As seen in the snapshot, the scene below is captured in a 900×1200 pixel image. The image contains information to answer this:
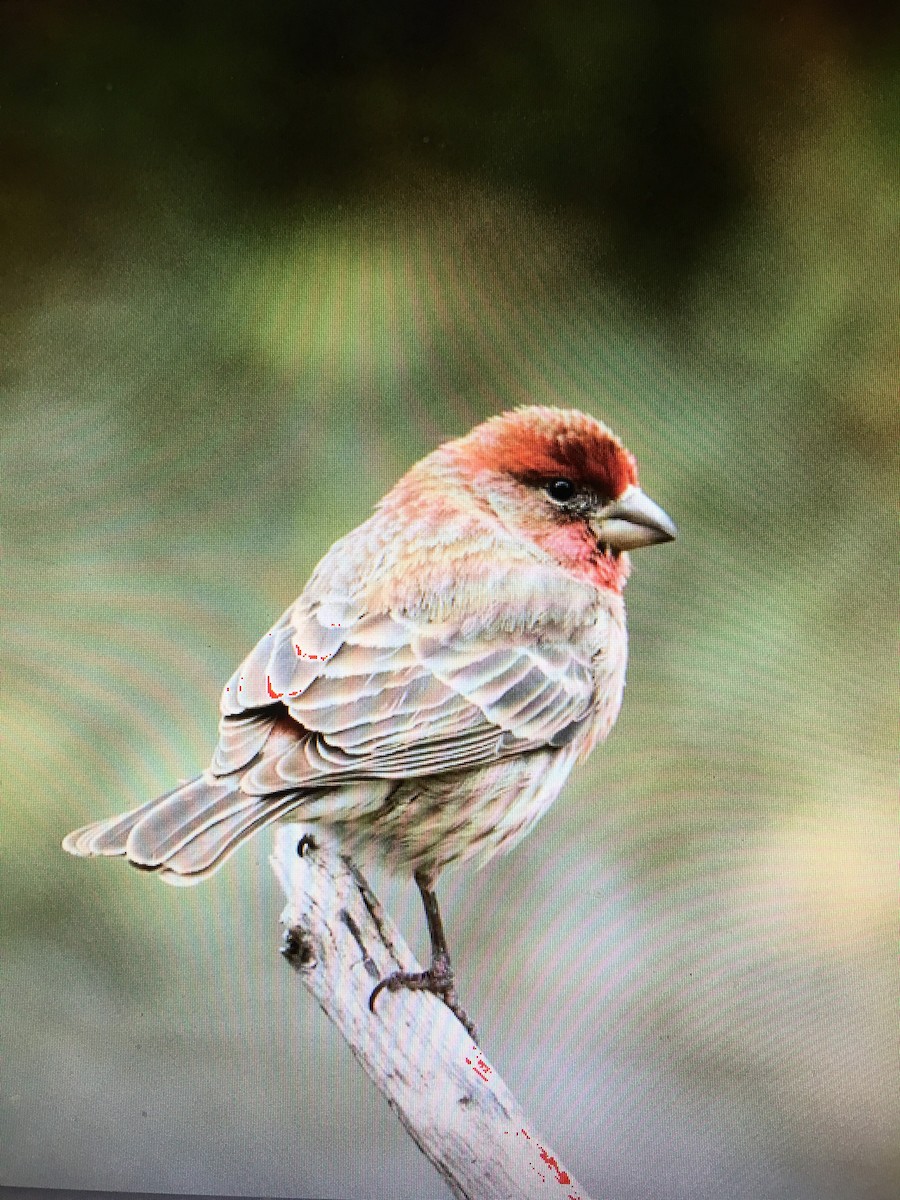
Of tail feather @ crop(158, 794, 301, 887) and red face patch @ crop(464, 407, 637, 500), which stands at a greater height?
red face patch @ crop(464, 407, 637, 500)

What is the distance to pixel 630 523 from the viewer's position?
253 cm

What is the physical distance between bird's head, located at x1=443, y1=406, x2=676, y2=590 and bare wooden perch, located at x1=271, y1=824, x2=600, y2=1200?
2.45 feet

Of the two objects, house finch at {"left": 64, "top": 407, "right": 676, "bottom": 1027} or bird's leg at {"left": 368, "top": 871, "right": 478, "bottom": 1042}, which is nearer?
house finch at {"left": 64, "top": 407, "right": 676, "bottom": 1027}

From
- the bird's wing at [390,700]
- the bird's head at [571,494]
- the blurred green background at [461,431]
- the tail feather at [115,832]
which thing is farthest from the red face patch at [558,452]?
the tail feather at [115,832]

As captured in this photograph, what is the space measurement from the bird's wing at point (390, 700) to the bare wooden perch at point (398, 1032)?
0.85 feet

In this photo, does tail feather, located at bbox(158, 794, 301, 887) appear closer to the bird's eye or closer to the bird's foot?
the bird's foot

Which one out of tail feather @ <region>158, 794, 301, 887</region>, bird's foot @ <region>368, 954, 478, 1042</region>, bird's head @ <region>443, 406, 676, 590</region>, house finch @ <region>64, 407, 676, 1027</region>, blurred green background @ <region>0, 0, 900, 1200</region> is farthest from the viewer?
blurred green background @ <region>0, 0, 900, 1200</region>

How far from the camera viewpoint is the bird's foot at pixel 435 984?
2.38 m

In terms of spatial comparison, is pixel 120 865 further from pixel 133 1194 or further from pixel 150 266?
pixel 150 266

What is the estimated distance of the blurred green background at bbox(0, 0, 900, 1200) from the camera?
8.71 ft

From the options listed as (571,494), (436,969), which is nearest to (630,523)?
(571,494)

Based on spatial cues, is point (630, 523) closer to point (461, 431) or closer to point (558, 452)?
point (558, 452)

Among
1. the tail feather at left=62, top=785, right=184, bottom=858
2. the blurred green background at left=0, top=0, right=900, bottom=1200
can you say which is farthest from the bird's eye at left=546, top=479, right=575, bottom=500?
the tail feather at left=62, top=785, right=184, bottom=858

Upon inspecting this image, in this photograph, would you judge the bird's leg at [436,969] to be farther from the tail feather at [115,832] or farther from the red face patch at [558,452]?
the red face patch at [558,452]
